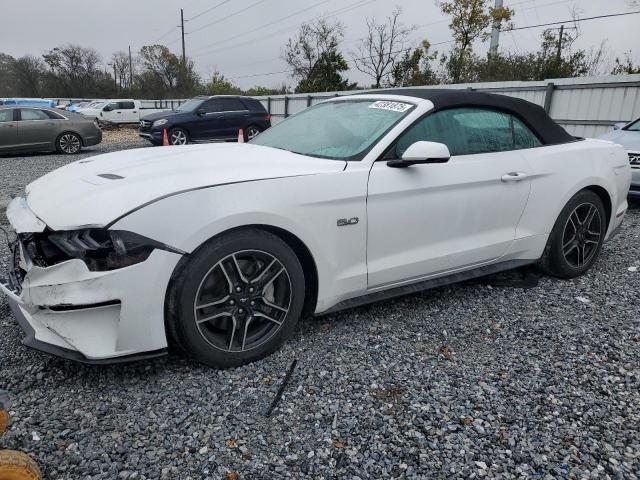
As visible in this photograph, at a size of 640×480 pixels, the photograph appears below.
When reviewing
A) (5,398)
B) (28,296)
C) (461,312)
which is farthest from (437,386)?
(28,296)

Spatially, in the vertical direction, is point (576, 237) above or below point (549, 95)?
below

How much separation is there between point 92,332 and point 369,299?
5.05ft

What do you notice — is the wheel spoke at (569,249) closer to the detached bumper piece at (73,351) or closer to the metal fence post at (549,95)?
the detached bumper piece at (73,351)

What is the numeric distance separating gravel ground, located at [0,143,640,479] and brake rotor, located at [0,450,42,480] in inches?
11.8

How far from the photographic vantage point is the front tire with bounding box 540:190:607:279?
3742 millimetres

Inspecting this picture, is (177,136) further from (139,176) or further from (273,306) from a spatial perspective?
(273,306)

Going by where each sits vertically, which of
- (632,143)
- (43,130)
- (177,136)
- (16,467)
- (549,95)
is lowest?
(16,467)

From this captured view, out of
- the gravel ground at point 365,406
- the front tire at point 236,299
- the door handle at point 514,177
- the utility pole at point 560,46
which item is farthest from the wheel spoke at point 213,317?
the utility pole at point 560,46

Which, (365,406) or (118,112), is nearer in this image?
(365,406)

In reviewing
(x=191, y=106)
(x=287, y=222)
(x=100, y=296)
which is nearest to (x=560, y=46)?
(x=191, y=106)

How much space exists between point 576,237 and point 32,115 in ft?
46.4

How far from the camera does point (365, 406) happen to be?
2.27 meters

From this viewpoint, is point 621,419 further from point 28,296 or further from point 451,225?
point 28,296

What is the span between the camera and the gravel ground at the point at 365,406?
6.28ft
